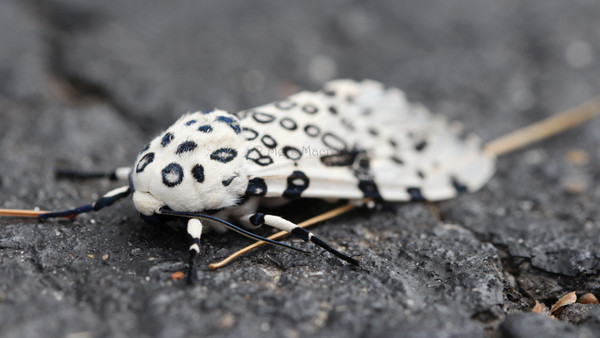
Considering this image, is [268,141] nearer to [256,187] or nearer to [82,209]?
[256,187]

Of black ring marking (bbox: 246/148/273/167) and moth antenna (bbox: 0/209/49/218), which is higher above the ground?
black ring marking (bbox: 246/148/273/167)

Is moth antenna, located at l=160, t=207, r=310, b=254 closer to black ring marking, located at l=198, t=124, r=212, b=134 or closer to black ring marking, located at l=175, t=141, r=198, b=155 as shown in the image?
black ring marking, located at l=175, t=141, r=198, b=155

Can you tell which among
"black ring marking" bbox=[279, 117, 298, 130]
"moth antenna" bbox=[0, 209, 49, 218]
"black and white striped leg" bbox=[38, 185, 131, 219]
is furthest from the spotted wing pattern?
"moth antenna" bbox=[0, 209, 49, 218]

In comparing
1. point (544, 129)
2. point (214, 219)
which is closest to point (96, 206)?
point (214, 219)

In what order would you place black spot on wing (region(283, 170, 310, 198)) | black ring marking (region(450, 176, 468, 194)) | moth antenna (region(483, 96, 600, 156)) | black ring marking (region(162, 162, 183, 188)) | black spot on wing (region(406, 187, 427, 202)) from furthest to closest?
1. moth antenna (region(483, 96, 600, 156))
2. black ring marking (region(450, 176, 468, 194))
3. black spot on wing (region(406, 187, 427, 202))
4. black spot on wing (region(283, 170, 310, 198))
5. black ring marking (region(162, 162, 183, 188))

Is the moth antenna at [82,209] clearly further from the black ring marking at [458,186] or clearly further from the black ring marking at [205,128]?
the black ring marking at [458,186]

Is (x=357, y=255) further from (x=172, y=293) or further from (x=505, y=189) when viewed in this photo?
(x=505, y=189)
